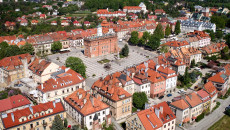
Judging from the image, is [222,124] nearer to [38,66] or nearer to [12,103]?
[12,103]

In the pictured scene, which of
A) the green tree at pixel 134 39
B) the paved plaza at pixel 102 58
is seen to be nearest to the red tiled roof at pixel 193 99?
the paved plaza at pixel 102 58

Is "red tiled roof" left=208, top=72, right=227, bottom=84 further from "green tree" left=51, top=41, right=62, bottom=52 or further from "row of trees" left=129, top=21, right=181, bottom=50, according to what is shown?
"green tree" left=51, top=41, right=62, bottom=52

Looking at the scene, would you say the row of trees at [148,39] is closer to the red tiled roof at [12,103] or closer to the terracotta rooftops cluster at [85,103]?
the terracotta rooftops cluster at [85,103]

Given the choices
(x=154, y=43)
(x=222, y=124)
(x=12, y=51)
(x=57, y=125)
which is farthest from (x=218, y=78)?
(x=12, y=51)

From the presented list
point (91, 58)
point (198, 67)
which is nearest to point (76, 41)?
point (91, 58)

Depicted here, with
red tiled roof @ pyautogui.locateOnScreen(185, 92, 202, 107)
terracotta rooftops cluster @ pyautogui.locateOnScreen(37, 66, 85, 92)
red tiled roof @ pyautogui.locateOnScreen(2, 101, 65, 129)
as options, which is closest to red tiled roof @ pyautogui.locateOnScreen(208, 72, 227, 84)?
red tiled roof @ pyautogui.locateOnScreen(185, 92, 202, 107)

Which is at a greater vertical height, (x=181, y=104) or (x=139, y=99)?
(x=181, y=104)
